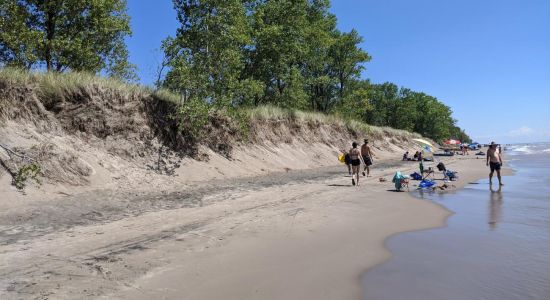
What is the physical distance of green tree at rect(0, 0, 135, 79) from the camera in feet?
53.4

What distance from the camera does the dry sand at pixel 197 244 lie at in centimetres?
461

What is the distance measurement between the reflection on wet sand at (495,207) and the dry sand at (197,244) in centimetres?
107

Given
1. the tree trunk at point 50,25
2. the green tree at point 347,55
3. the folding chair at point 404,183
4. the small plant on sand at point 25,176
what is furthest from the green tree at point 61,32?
the green tree at point 347,55

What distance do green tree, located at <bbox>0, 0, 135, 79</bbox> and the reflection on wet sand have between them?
17.0 metres

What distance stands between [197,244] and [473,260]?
4306 mm

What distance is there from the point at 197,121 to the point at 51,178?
21.2 feet

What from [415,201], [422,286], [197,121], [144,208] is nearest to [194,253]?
[422,286]

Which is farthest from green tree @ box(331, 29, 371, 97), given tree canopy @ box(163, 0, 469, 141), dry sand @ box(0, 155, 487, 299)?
dry sand @ box(0, 155, 487, 299)

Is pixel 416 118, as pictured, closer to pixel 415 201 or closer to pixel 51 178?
pixel 415 201

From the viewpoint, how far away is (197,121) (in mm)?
15820

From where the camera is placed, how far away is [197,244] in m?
Answer: 6.34

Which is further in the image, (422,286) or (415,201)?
(415,201)

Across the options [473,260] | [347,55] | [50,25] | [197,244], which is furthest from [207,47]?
[347,55]

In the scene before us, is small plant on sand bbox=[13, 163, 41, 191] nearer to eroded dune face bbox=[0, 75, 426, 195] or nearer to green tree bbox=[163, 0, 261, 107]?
eroded dune face bbox=[0, 75, 426, 195]
